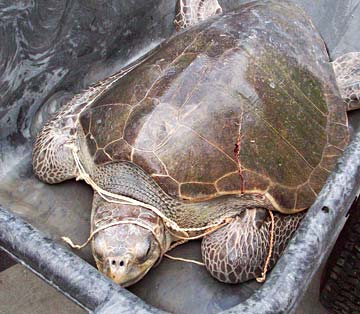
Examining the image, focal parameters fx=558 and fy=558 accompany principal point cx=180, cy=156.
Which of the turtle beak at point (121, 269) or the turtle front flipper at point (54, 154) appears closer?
the turtle beak at point (121, 269)

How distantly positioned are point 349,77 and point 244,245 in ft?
2.33

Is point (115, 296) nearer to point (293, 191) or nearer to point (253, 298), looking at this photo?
point (253, 298)

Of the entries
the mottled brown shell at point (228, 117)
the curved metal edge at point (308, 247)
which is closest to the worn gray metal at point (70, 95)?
the curved metal edge at point (308, 247)

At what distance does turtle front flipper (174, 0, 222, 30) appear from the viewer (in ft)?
5.87

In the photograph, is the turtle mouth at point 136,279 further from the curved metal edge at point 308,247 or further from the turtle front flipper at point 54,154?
the curved metal edge at point 308,247

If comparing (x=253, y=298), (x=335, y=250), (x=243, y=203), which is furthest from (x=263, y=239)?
(x=253, y=298)

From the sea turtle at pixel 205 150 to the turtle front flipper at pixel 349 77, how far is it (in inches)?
8.2

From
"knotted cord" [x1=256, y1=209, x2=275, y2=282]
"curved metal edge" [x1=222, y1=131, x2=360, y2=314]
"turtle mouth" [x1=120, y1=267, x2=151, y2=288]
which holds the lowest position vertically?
"knotted cord" [x1=256, y1=209, x2=275, y2=282]

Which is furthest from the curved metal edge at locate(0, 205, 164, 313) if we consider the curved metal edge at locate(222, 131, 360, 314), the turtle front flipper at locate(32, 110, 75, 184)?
the turtle front flipper at locate(32, 110, 75, 184)

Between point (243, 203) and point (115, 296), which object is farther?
point (243, 203)

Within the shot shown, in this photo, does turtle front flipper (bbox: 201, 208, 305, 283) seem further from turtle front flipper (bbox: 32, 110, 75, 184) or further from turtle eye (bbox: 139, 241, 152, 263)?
turtle front flipper (bbox: 32, 110, 75, 184)

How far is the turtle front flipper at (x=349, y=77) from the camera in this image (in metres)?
1.66

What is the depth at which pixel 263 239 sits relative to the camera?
1.31 meters

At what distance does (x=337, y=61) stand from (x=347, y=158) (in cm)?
87
